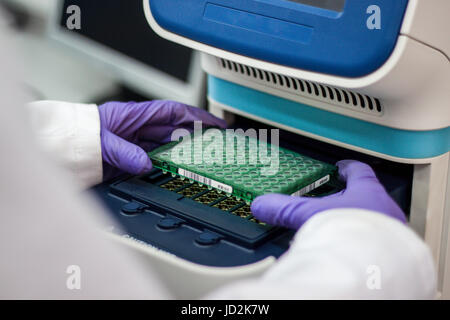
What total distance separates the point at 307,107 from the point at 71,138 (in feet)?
1.31

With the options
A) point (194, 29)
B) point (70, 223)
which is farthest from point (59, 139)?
point (70, 223)

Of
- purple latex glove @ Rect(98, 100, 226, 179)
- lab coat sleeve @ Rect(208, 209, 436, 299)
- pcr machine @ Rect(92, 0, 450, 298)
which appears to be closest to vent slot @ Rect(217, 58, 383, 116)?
pcr machine @ Rect(92, 0, 450, 298)

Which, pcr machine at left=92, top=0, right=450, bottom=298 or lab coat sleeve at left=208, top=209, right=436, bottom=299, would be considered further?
pcr machine at left=92, top=0, right=450, bottom=298

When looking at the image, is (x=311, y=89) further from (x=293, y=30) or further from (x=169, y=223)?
(x=169, y=223)

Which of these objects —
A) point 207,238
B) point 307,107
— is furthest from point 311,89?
point 207,238

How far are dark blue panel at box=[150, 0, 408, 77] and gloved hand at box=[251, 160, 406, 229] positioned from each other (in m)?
0.17

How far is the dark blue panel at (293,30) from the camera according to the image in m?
0.81

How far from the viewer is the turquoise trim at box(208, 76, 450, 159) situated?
2.95 ft

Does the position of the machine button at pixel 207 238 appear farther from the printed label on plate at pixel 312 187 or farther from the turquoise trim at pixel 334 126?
the turquoise trim at pixel 334 126

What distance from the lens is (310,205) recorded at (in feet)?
2.70

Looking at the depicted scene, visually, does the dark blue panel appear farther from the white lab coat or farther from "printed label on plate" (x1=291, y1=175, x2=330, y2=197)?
the white lab coat

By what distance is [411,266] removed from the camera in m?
0.67

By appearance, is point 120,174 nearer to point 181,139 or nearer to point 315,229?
point 181,139
